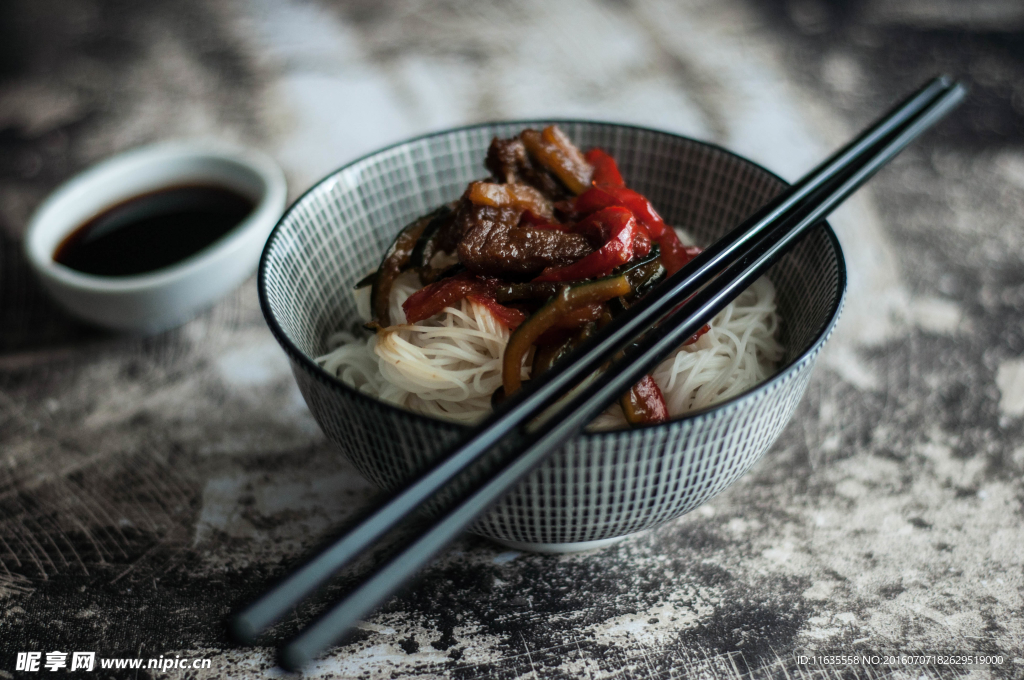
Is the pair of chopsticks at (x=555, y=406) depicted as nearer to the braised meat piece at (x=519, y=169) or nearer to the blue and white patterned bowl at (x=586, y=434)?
the blue and white patterned bowl at (x=586, y=434)

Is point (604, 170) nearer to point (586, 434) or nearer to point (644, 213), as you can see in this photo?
point (644, 213)

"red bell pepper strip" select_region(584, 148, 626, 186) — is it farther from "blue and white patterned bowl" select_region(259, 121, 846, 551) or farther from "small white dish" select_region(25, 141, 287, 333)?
"small white dish" select_region(25, 141, 287, 333)

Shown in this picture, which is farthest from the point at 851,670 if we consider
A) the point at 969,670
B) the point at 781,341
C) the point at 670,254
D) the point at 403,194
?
the point at 403,194

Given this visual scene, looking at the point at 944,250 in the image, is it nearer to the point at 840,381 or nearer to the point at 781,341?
the point at 840,381

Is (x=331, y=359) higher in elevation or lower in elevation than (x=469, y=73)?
lower

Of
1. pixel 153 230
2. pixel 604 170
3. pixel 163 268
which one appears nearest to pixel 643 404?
pixel 604 170

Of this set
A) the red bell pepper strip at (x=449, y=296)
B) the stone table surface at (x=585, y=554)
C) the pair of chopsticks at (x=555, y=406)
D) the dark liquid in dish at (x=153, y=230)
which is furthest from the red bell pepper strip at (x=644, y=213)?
the dark liquid in dish at (x=153, y=230)
